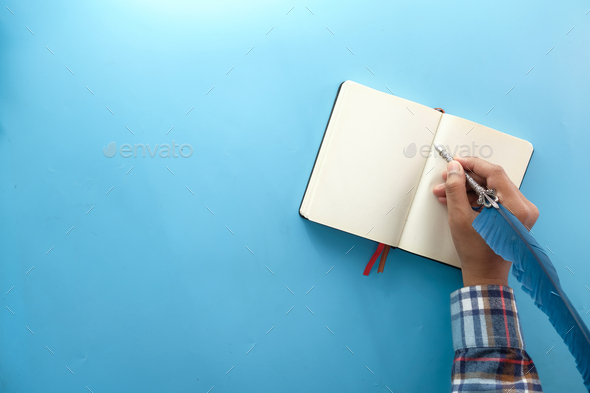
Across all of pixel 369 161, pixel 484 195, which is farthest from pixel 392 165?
pixel 484 195

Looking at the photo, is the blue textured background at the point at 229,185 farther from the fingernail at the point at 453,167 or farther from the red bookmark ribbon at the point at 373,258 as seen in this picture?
the fingernail at the point at 453,167

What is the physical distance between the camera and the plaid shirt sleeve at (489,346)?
2.03ft

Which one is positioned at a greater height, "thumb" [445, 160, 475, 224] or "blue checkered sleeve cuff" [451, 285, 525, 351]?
"thumb" [445, 160, 475, 224]

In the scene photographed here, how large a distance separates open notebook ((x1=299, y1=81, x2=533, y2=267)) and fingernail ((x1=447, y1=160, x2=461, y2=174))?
0.13 feet

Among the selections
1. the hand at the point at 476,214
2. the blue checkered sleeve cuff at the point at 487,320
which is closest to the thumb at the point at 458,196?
the hand at the point at 476,214

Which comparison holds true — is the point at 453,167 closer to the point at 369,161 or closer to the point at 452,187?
the point at 452,187

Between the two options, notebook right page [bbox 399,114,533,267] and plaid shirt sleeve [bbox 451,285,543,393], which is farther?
notebook right page [bbox 399,114,533,267]

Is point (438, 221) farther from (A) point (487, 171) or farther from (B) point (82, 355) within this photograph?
(B) point (82, 355)

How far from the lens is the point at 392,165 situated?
75 centimetres

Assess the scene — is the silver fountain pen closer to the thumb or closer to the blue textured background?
the thumb

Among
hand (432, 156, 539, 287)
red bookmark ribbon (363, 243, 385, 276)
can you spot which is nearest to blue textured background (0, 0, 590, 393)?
red bookmark ribbon (363, 243, 385, 276)

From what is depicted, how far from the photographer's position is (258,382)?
0.79 meters

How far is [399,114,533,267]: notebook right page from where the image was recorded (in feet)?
2.45

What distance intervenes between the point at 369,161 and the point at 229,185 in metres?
0.31
